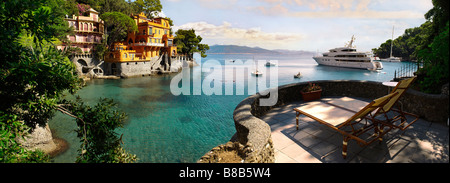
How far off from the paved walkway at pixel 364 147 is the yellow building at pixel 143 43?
4524 centimetres

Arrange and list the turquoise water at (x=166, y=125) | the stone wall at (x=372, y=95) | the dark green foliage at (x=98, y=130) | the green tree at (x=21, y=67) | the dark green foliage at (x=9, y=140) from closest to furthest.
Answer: the dark green foliage at (x=9, y=140) → the green tree at (x=21, y=67) → the stone wall at (x=372, y=95) → the dark green foliage at (x=98, y=130) → the turquoise water at (x=166, y=125)

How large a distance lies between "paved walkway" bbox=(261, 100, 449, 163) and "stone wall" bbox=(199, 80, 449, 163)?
0.43 metres

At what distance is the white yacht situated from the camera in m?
66.2

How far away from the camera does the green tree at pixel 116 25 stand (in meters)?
44.1

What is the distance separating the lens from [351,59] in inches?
2712

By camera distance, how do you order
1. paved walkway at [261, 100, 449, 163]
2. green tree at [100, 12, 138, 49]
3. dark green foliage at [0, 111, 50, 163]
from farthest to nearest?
green tree at [100, 12, 138, 49] < paved walkway at [261, 100, 449, 163] < dark green foliage at [0, 111, 50, 163]

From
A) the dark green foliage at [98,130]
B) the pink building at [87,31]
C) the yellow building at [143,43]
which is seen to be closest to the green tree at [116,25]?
the pink building at [87,31]

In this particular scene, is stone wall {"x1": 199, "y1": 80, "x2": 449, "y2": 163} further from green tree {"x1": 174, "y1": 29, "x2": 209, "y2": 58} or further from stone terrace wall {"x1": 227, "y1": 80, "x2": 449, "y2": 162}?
green tree {"x1": 174, "y1": 29, "x2": 209, "y2": 58}

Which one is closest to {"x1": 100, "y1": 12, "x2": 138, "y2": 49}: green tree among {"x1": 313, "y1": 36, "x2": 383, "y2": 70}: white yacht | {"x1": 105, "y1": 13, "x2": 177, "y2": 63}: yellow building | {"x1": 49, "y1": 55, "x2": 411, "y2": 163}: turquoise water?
{"x1": 105, "y1": 13, "x2": 177, "y2": 63}: yellow building

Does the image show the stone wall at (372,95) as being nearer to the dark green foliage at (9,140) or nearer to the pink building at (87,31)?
the dark green foliage at (9,140)

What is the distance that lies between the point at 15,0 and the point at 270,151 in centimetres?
573

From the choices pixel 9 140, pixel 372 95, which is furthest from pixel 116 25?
pixel 372 95
